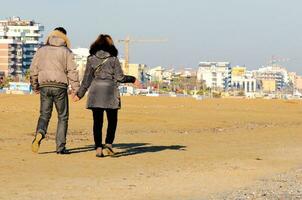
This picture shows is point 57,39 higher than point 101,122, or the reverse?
point 57,39

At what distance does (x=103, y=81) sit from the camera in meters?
10.5

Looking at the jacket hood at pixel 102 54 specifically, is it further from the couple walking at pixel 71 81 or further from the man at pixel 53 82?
the man at pixel 53 82

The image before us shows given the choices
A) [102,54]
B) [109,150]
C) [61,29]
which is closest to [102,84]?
[102,54]

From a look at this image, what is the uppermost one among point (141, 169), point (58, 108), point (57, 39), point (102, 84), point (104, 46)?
point (57, 39)

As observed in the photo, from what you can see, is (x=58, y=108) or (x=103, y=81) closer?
(x=103, y=81)

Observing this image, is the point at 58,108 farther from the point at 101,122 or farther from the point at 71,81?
the point at 101,122

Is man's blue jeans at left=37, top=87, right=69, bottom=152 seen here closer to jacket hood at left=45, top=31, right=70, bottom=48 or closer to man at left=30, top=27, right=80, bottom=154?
man at left=30, top=27, right=80, bottom=154

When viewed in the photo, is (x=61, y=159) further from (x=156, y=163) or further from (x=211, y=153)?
(x=211, y=153)

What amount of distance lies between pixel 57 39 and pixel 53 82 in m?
0.71

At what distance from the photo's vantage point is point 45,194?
6.64m

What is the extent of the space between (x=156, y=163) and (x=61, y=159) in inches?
51.6

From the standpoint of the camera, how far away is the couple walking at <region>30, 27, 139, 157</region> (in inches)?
412

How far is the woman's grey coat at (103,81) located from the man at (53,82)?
0.68 feet

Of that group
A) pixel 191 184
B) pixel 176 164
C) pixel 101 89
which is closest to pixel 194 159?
pixel 176 164
